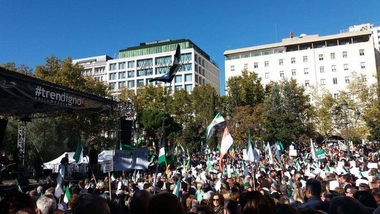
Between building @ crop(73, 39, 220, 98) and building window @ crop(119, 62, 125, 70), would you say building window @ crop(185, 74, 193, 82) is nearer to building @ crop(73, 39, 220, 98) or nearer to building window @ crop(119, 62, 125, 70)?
building @ crop(73, 39, 220, 98)

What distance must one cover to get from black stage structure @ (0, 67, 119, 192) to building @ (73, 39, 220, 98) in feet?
227

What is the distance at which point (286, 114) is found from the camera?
42.1 m

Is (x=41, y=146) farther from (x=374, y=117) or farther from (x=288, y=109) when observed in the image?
(x=374, y=117)

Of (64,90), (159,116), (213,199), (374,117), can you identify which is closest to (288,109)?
(374,117)

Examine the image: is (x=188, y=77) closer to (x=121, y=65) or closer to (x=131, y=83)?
(x=131, y=83)

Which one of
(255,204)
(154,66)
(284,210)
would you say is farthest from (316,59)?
(284,210)

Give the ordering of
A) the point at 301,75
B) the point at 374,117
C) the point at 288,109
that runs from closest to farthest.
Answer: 1. the point at 374,117
2. the point at 288,109
3. the point at 301,75

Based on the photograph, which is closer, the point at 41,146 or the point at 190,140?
the point at 41,146

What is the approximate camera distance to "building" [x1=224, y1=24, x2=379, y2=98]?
62.9 m

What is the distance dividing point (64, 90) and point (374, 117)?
119 ft

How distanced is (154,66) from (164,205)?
91645 mm

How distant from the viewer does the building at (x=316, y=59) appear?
62.9 metres

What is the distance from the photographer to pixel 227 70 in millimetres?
71000

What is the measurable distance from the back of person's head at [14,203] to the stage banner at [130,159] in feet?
20.4
